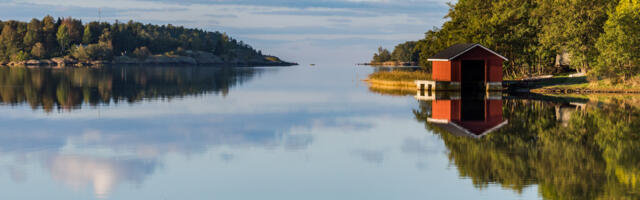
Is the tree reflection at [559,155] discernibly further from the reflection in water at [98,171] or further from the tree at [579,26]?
the tree at [579,26]

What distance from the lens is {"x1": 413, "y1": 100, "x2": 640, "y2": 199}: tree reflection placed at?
16000 mm

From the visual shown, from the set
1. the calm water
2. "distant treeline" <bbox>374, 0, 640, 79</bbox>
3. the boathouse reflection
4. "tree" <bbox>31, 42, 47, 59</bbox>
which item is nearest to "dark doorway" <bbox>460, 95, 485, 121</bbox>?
the boathouse reflection

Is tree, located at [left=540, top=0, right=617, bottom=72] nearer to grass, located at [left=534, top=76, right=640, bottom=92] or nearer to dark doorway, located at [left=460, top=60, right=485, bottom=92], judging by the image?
grass, located at [left=534, top=76, right=640, bottom=92]

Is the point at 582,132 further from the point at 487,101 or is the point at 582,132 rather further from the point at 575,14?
the point at 575,14

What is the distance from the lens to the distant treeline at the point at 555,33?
49188 mm

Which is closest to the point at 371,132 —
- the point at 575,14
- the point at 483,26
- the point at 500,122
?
the point at 500,122

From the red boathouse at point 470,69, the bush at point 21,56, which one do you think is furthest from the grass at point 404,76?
the bush at point 21,56

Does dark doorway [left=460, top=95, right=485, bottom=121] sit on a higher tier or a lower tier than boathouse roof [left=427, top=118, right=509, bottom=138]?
higher

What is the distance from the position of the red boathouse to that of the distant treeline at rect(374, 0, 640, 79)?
17.4ft

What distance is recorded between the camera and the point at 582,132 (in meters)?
26.1

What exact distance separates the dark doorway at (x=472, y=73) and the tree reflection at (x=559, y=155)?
1982 centimetres

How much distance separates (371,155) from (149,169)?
6564 millimetres

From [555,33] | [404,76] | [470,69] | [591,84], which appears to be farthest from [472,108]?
[404,76]

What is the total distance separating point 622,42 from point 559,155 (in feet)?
103
